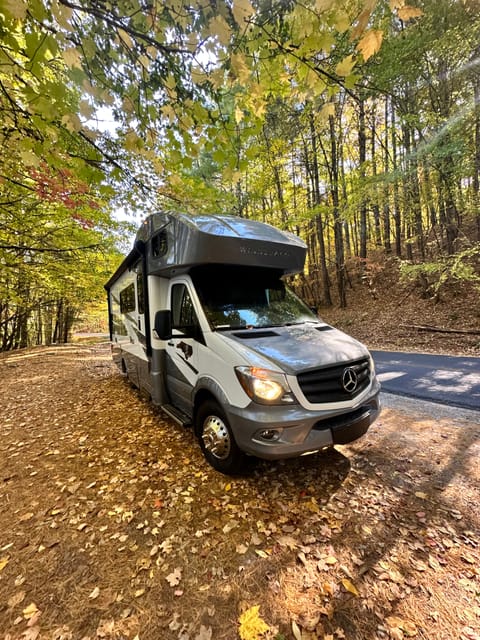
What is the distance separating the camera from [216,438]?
120 inches

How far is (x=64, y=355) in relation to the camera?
11750 millimetres

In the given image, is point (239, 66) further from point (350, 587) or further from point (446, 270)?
point (446, 270)

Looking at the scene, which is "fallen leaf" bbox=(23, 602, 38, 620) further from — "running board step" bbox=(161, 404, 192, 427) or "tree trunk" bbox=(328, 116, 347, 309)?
"tree trunk" bbox=(328, 116, 347, 309)

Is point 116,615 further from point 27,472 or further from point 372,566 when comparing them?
point 27,472

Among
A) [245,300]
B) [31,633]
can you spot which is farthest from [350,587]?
[245,300]

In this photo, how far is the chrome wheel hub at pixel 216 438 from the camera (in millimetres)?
2963

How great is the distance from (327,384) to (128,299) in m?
4.81

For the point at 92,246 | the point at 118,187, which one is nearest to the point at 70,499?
the point at 118,187

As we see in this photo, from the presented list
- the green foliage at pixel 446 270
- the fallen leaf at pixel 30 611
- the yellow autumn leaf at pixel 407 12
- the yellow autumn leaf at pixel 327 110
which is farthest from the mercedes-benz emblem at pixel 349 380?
the green foliage at pixel 446 270

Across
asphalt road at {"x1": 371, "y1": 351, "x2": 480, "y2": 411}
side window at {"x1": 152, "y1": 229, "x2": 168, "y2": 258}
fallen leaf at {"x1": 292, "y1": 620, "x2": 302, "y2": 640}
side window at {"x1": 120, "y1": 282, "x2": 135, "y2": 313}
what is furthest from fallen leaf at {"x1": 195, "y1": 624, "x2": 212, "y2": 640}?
side window at {"x1": 120, "y1": 282, "x2": 135, "y2": 313}

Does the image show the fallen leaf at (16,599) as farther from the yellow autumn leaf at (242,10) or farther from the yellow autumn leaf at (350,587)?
the yellow autumn leaf at (242,10)

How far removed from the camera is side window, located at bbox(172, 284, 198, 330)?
3.57 meters

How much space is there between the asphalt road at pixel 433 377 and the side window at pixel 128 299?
538cm

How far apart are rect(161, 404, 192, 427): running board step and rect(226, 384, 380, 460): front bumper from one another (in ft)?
3.54
